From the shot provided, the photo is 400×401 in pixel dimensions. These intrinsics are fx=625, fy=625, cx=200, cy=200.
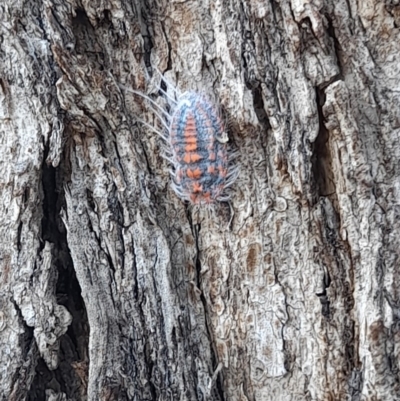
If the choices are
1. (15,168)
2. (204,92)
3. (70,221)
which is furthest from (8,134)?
(204,92)

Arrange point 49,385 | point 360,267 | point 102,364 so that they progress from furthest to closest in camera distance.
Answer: point 49,385, point 102,364, point 360,267

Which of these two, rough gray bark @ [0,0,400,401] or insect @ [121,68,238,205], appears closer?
rough gray bark @ [0,0,400,401]

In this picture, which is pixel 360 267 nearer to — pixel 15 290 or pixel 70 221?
pixel 70 221

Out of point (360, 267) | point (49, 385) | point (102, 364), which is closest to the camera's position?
point (360, 267)

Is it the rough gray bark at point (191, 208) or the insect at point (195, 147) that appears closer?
the rough gray bark at point (191, 208)
